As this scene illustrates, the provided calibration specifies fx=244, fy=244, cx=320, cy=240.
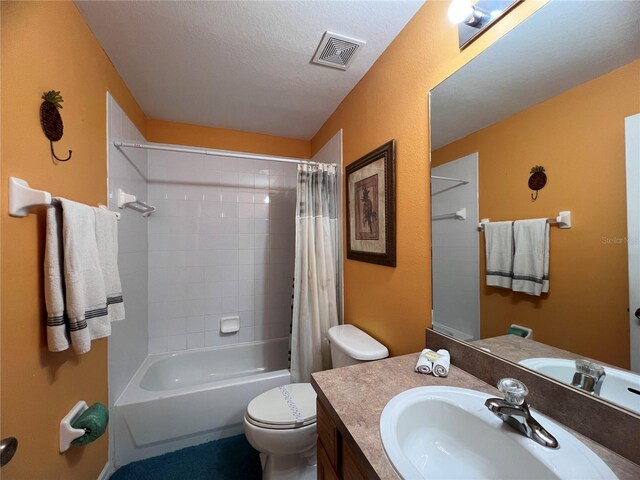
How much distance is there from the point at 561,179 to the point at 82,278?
65.0 inches

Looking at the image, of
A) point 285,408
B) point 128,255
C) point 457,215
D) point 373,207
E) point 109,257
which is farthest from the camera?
point 128,255

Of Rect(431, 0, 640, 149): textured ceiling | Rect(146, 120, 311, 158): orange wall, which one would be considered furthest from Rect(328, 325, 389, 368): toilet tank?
Rect(146, 120, 311, 158): orange wall

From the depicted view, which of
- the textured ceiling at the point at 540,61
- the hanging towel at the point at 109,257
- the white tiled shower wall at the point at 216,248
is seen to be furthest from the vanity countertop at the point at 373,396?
the white tiled shower wall at the point at 216,248

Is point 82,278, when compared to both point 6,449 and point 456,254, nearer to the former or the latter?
point 6,449

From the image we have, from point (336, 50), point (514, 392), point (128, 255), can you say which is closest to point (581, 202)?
point (514, 392)

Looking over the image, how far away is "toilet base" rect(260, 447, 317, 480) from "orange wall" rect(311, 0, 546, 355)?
758 mm

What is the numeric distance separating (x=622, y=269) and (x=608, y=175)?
0.23 m

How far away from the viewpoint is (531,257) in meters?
0.76

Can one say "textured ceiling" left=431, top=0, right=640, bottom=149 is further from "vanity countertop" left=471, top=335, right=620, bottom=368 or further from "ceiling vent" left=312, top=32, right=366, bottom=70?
"vanity countertop" left=471, top=335, right=620, bottom=368

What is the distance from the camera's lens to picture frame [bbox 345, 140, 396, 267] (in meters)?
1.30

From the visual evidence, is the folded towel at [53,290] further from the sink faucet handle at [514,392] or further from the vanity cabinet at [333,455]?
the sink faucet handle at [514,392]

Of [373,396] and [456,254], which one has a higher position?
[456,254]

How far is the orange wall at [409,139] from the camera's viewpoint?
1.02 m

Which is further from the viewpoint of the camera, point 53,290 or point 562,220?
point 53,290
